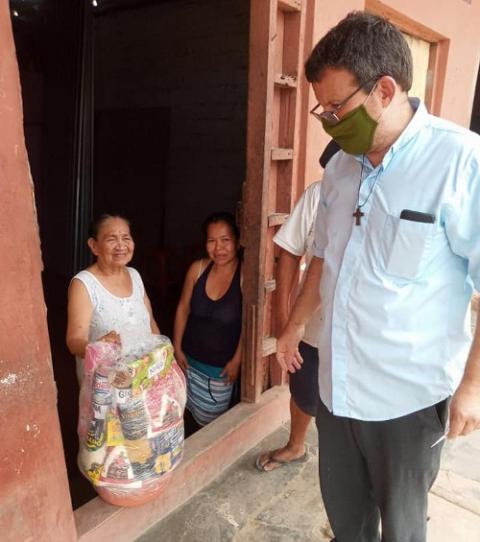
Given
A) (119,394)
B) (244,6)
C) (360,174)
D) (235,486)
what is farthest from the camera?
(244,6)

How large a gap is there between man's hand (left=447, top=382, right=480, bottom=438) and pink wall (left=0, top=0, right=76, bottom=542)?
1274 millimetres

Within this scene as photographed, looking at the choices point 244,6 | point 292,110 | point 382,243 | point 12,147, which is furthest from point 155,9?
point 382,243

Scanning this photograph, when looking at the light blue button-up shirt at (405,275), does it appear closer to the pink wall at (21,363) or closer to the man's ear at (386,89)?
the man's ear at (386,89)

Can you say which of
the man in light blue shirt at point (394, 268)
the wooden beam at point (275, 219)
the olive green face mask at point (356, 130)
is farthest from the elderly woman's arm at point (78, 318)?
the olive green face mask at point (356, 130)

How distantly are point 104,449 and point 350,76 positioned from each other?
1608mm

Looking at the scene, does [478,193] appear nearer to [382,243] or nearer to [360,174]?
[382,243]

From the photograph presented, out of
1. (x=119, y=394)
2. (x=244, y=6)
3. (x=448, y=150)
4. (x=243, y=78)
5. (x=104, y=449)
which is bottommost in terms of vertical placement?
(x=104, y=449)

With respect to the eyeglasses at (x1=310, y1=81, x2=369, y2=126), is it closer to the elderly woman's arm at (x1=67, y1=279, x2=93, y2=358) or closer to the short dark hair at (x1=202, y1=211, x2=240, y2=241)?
the short dark hair at (x1=202, y1=211, x2=240, y2=241)

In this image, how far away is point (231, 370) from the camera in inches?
106

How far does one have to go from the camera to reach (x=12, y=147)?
1319 mm

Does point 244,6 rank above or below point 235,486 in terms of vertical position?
above

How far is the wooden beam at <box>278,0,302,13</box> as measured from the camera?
2283mm

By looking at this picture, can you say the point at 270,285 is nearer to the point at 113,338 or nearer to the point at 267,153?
the point at 267,153

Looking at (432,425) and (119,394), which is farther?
(119,394)
